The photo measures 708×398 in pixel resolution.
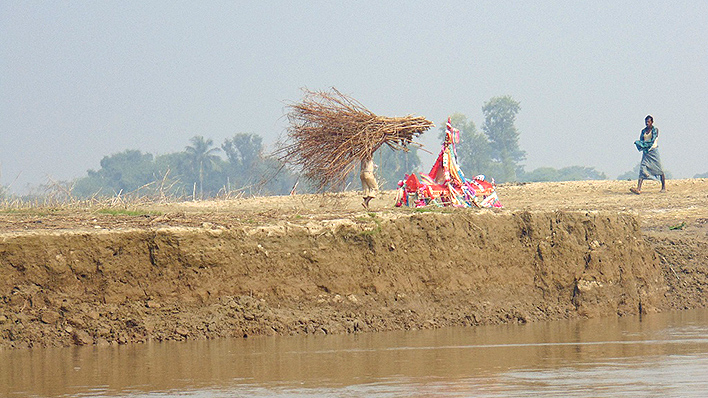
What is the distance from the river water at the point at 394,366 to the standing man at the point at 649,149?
9883 millimetres

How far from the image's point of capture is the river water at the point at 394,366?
6.12 m

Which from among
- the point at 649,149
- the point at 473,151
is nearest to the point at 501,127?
the point at 473,151

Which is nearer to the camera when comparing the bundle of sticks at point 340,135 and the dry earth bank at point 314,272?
the dry earth bank at point 314,272

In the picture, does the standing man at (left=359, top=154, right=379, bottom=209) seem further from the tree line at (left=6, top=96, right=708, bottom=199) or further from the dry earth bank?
the tree line at (left=6, top=96, right=708, bottom=199)

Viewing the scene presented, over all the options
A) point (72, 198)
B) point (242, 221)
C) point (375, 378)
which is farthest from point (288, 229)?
point (72, 198)

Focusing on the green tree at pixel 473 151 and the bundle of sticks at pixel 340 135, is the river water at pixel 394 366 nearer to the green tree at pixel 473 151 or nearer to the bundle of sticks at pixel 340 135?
the bundle of sticks at pixel 340 135

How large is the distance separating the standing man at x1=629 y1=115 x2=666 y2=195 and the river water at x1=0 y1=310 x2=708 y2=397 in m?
9.88

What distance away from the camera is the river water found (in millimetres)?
6121

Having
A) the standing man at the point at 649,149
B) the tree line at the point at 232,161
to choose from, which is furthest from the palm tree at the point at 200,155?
the standing man at the point at 649,149

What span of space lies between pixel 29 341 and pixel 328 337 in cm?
279

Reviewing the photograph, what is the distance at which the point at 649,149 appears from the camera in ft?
63.4

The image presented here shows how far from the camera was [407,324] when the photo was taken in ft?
32.8

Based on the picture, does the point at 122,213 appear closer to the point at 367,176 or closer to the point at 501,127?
the point at 367,176

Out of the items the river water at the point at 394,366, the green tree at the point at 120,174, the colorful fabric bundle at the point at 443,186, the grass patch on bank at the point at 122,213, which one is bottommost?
the river water at the point at 394,366
